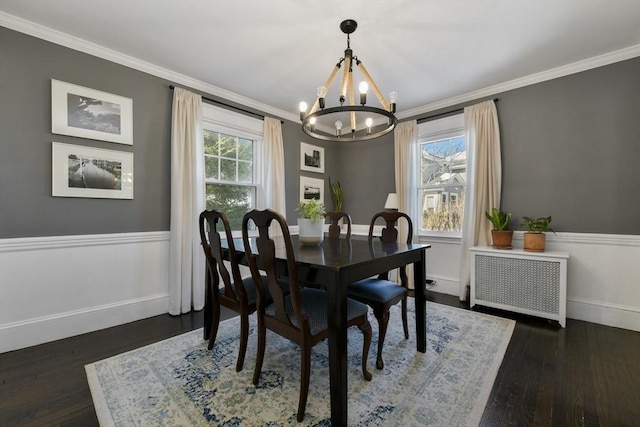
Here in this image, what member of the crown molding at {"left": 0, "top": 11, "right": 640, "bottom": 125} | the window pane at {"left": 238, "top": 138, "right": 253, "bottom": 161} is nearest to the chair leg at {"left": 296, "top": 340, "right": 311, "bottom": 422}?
the window pane at {"left": 238, "top": 138, "right": 253, "bottom": 161}

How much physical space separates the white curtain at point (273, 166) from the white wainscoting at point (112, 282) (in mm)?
1388

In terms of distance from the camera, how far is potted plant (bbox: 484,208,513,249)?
9.86ft

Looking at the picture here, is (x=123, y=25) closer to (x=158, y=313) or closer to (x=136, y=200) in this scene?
(x=136, y=200)

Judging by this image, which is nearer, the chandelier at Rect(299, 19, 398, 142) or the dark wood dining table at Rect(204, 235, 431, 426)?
the dark wood dining table at Rect(204, 235, 431, 426)

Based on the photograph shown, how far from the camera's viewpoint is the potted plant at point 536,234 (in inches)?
110

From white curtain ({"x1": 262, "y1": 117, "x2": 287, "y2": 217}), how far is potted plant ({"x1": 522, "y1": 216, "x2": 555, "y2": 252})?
2.94 m

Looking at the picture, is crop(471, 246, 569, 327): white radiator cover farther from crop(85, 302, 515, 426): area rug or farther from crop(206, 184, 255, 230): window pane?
crop(206, 184, 255, 230): window pane

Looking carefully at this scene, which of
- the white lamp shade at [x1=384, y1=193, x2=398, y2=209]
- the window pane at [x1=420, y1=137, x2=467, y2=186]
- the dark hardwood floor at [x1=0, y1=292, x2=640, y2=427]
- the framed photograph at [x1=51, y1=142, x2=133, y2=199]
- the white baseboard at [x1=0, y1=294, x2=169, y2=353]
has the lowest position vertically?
the dark hardwood floor at [x1=0, y1=292, x2=640, y2=427]

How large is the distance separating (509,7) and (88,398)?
3805 millimetres

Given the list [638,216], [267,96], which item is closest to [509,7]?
[638,216]

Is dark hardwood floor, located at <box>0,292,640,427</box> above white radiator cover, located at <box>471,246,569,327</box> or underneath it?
underneath

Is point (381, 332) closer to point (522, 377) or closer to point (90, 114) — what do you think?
point (522, 377)

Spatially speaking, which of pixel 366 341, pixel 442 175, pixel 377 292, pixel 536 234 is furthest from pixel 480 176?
pixel 366 341

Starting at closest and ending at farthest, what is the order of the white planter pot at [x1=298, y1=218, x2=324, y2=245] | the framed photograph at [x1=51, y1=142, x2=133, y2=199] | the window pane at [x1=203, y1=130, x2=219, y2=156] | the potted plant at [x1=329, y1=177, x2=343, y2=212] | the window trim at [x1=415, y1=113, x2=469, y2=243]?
the white planter pot at [x1=298, y1=218, x2=324, y2=245], the framed photograph at [x1=51, y1=142, x2=133, y2=199], the window pane at [x1=203, y1=130, x2=219, y2=156], the window trim at [x1=415, y1=113, x2=469, y2=243], the potted plant at [x1=329, y1=177, x2=343, y2=212]
